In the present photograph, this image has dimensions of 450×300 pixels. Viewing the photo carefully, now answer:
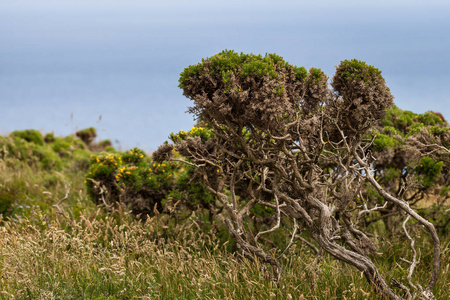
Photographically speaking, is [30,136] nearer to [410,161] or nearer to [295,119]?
[410,161]

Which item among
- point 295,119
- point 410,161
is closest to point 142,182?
point 295,119

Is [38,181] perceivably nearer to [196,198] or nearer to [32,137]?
[32,137]

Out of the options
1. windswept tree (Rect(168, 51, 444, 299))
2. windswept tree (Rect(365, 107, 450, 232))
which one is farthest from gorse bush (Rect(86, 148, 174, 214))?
windswept tree (Rect(365, 107, 450, 232))

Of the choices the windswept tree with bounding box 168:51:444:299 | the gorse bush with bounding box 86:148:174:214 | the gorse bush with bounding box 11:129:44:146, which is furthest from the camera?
the gorse bush with bounding box 11:129:44:146

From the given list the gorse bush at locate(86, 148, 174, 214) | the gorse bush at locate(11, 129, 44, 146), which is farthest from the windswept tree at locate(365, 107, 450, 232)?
the gorse bush at locate(11, 129, 44, 146)

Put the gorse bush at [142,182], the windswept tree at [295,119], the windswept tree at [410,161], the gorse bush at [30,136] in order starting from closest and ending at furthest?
the windswept tree at [295,119] → the windswept tree at [410,161] → the gorse bush at [142,182] → the gorse bush at [30,136]

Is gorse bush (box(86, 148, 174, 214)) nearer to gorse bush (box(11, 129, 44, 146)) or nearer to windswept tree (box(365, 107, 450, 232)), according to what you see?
→ windswept tree (box(365, 107, 450, 232))

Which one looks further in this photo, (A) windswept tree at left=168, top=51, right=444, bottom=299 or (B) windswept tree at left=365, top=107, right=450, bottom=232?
(B) windswept tree at left=365, top=107, right=450, bottom=232

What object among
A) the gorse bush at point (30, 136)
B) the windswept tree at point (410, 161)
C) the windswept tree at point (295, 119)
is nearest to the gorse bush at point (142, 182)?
the windswept tree at point (295, 119)

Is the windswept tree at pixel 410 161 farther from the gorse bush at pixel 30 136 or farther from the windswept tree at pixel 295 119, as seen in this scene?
the gorse bush at pixel 30 136

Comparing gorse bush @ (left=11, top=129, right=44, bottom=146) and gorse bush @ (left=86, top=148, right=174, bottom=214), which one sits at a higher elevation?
gorse bush @ (left=11, top=129, right=44, bottom=146)

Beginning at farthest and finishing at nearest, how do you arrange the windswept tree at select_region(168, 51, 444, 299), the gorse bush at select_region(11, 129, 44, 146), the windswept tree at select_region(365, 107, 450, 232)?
the gorse bush at select_region(11, 129, 44, 146), the windswept tree at select_region(365, 107, 450, 232), the windswept tree at select_region(168, 51, 444, 299)

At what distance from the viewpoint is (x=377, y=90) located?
5656 mm

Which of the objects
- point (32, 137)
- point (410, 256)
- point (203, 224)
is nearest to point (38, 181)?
point (32, 137)
